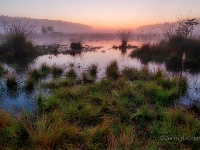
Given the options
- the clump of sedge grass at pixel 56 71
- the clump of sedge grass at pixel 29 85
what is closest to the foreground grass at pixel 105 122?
the clump of sedge grass at pixel 29 85

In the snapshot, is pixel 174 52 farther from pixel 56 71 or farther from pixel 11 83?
pixel 11 83

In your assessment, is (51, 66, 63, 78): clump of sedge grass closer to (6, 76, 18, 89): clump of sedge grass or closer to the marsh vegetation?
the marsh vegetation

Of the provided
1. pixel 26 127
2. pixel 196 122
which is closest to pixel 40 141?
pixel 26 127

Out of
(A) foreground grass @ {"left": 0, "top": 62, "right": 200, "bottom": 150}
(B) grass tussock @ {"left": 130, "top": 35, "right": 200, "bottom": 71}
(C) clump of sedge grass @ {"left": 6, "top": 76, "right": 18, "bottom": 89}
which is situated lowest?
(A) foreground grass @ {"left": 0, "top": 62, "right": 200, "bottom": 150}

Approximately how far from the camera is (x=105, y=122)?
4.64 metres

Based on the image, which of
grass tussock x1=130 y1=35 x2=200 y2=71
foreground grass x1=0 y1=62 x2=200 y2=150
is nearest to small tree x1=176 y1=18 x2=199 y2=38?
grass tussock x1=130 y1=35 x2=200 y2=71

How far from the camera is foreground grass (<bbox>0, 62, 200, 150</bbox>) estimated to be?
4121mm

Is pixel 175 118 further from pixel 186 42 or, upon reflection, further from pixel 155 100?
pixel 186 42

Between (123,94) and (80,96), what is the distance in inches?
52.2

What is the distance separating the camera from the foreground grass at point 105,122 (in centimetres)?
412

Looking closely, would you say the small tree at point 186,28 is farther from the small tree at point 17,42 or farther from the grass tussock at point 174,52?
the small tree at point 17,42

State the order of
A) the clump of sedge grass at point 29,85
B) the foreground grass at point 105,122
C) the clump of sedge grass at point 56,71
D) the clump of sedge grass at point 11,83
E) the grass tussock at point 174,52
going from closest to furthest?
1. the foreground grass at point 105,122
2. the clump of sedge grass at point 29,85
3. the clump of sedge grass at point 11,83
4. the clump of sedge grass at point 56,71
5. the grass tussock at point 174,52

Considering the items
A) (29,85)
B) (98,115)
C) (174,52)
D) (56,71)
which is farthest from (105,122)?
(174,52)

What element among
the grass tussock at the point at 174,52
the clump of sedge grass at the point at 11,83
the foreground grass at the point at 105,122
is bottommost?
the foreground grass at the point at 105,122
